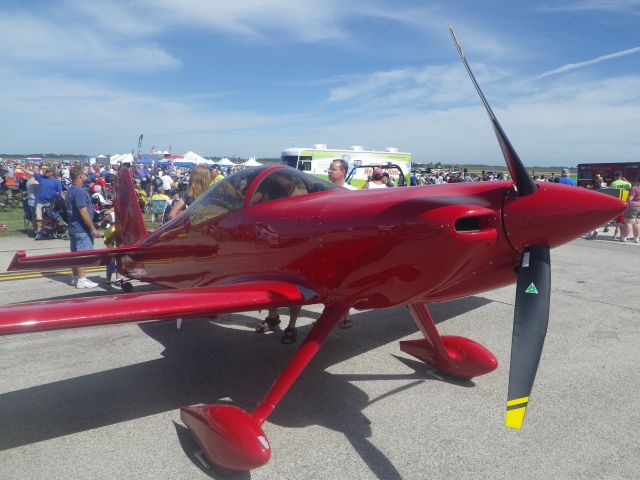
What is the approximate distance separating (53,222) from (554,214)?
42.3ft

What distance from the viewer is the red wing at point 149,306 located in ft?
8.89

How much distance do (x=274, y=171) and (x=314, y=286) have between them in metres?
1.17

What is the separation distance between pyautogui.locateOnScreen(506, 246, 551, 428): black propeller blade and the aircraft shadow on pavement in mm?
1009

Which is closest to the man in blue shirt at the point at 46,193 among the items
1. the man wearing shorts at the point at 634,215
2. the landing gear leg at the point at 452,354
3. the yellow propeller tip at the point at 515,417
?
the landing gear leg at the point at 452,354

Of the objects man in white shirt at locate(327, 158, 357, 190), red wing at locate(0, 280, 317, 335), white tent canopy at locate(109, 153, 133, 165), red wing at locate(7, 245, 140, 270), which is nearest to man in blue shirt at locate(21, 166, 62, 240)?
red wing at locate(7, 245, 140, 270)

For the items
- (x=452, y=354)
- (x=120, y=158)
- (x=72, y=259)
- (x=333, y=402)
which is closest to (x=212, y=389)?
(x=333, y=402)

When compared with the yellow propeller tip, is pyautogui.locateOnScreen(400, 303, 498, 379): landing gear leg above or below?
below

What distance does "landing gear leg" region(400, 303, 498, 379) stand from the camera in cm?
407

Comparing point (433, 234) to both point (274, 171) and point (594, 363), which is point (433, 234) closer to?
point (274, 171)

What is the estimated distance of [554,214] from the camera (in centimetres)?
A: 259

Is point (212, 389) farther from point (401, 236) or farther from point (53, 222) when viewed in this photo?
point (53, 222)

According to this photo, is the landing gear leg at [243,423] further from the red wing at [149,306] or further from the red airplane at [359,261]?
the red wing at [149,306]

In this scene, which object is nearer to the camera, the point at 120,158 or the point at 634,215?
the point at 634,215

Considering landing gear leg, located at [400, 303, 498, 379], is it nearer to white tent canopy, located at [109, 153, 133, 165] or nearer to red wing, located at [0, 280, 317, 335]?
red wing, located at [0, 280, 317, 335]
